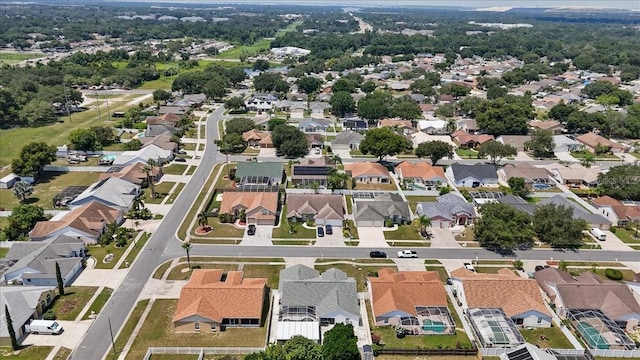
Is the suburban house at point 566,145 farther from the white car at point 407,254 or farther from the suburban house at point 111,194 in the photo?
the suburban house at point 111,194

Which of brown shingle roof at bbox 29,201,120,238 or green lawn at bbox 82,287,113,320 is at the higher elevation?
brown shingle roof at bbox 29,201,120,238

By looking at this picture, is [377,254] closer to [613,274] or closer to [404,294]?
[404,294]

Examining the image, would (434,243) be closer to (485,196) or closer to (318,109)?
(485,196)

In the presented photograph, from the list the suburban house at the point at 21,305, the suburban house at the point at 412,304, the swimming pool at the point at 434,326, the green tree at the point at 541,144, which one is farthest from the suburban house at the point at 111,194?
the green tree at the point at 541,144

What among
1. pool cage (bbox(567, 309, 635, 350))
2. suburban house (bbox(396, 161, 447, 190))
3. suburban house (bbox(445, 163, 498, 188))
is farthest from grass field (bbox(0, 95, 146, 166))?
pool cage (bbox(567, 309, 635, 350))

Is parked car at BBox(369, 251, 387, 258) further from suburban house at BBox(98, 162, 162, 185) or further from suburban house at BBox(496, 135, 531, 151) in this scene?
suburban house at BBox(496, 135, 531, 151)

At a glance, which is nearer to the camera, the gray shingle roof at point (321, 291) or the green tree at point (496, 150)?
the gray shingle roof at point (321, 291)
